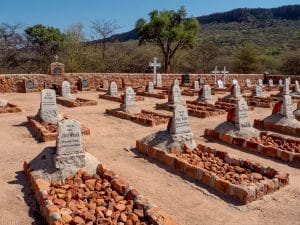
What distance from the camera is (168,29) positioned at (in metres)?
31.0

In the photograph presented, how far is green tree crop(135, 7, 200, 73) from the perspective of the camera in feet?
100

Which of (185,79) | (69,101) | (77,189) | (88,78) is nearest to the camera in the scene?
(77,189)

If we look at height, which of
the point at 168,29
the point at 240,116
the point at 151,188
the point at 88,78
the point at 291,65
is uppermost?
the point at 168,29

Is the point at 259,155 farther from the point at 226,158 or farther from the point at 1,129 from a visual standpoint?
the point at 1,129

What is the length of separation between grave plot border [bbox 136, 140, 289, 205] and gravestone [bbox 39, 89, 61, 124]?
4.00m

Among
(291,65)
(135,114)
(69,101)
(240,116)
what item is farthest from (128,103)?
(291,65)

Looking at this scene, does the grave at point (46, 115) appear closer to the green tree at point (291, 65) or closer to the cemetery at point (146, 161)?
the cemetery at point (146, 161)

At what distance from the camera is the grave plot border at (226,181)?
5.24 m

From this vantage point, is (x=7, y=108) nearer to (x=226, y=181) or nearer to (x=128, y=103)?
(x=128, y=103)

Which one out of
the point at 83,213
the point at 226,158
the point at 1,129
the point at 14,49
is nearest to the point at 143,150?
the point at 226,158

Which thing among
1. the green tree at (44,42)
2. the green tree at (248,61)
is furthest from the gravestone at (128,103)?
the green tree at (248,61)

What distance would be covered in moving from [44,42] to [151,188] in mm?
25805

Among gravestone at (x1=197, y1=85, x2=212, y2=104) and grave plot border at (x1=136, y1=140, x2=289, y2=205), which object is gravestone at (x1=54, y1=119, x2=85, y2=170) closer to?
grave plot border at (x1=136, y1=140, x2=289, y2=205)

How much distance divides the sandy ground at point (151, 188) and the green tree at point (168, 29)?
72.5ft
